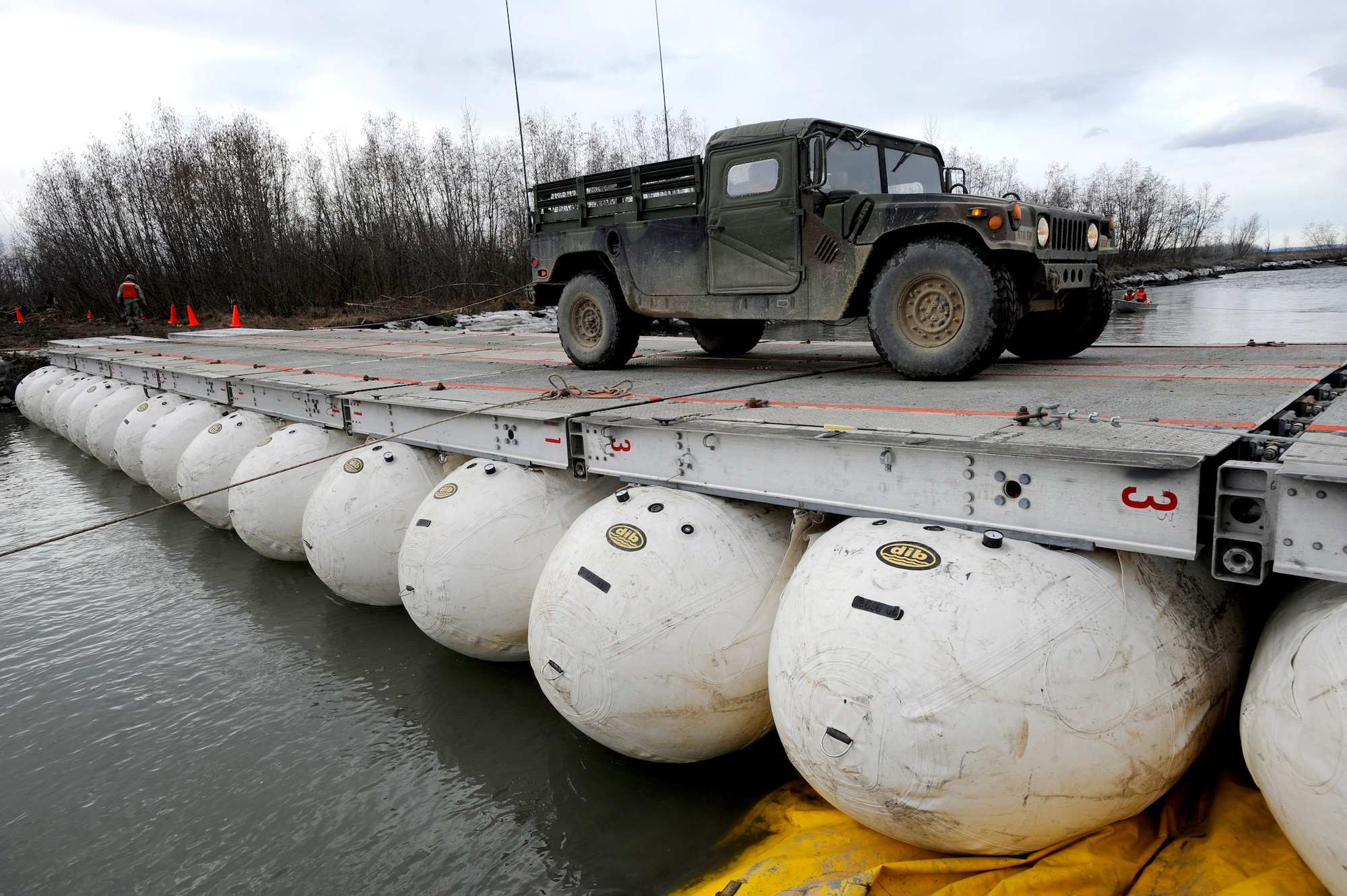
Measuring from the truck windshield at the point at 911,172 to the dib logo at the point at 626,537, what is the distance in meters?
3.93

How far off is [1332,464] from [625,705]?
2.81 metres

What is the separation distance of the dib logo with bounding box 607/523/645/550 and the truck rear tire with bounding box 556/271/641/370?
3.45 m

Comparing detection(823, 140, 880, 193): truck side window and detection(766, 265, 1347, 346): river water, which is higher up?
detection(823, 140, 880, 193): truck side window

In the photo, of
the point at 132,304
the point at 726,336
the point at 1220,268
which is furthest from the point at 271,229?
the point at 1220,268

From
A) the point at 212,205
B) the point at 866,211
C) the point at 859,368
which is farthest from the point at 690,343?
→ the point at 212,205

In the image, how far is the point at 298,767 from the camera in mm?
4328

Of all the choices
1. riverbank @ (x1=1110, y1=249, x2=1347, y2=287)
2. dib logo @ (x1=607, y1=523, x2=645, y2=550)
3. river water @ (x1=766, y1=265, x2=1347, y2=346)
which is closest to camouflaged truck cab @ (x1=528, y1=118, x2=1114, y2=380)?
river water @ (x1=766, y1=265, x2=1347, y2=346)

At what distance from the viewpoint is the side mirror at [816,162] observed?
18.4ft

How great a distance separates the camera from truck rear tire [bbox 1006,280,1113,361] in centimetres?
642

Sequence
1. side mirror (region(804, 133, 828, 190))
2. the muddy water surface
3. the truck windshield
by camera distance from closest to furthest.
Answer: the muddy water surface
side mirror (region(804, 133, 828, 190))
the truck windshield

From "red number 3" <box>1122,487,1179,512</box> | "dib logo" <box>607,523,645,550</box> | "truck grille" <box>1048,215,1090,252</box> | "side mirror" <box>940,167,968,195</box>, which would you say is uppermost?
"side mirror" <box>940,167,968,195</box>

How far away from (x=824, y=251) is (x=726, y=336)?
3.02 metres

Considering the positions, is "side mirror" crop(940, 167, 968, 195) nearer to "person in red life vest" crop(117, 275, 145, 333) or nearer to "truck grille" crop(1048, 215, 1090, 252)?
"truck grille" crop(1048, 215, 1090, 252)

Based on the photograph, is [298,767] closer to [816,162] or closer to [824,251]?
[824,251]
